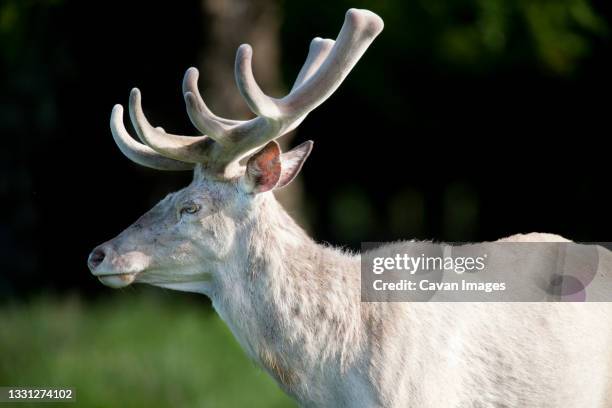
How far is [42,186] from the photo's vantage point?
1201 cm

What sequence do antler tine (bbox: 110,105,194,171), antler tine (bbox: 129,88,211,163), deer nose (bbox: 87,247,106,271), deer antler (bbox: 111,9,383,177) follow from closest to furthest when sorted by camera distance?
deer antler (bbox: 111,9,383,177), deer nose (bbox: 87,247,106,271), antler tine (bbox: 129,88,211,163), antler tine (bbox: 110,105,194,171)

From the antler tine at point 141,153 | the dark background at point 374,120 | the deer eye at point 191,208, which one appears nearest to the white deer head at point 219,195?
the deer eye at point 191,208

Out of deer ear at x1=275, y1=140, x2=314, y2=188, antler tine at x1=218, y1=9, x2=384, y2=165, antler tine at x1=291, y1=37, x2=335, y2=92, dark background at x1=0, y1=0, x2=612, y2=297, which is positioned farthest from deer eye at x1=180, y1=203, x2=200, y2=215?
dark background at x1=0, y1=0, x2=612, y2=297

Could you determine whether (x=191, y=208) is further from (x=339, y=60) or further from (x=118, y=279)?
(x=339, y=60)

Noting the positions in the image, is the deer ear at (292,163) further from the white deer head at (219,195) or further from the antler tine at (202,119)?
the antler tine at (202,119)

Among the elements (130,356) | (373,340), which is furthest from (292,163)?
(130,356)

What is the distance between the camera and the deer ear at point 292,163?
5.02m

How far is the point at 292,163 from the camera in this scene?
508 centimetres

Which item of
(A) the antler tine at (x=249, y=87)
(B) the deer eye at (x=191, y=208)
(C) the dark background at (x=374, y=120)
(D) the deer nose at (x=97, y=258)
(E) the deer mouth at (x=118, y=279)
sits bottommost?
(E) the deer mouth at (x=118, y=279)

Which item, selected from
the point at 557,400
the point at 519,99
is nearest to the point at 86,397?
the point at 557,400

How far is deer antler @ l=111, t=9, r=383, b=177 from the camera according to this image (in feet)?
15.6

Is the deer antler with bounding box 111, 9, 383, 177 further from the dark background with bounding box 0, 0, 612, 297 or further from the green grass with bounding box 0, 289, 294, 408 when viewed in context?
the dark background with bounding box 0, 0, 612, 297

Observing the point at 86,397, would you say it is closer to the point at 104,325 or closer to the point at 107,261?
the point at 104,325

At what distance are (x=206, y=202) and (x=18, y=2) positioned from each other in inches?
242
